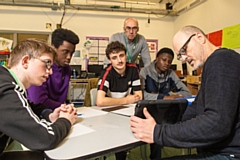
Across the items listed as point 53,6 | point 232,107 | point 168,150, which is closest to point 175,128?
point 232,107

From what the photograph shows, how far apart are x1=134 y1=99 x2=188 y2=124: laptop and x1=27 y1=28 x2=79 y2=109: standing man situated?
2.74 feet

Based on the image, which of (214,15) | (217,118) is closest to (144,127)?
(217,118)

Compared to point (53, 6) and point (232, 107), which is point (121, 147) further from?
point (53, 6)

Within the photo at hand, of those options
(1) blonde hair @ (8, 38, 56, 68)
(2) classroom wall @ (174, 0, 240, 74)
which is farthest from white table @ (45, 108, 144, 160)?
(2) classroom wall @ (174, 0, 240, 74)

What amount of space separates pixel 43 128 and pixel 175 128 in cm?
53

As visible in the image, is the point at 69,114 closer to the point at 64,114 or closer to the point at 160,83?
the point at 64,114

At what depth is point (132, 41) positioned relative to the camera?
2.79 metres

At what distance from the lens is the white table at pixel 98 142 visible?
29.9 inches

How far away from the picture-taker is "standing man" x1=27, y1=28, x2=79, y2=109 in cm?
155

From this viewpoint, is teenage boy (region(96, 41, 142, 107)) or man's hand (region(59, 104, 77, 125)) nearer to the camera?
man's hand (region(59, 104, 77, 125))

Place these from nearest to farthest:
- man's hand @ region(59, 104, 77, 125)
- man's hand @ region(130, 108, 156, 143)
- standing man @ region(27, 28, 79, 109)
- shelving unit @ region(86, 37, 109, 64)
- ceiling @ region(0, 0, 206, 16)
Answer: man's hand @ region(130, 108, 156, 143)
man's hand @ region(59, 104, 77, 125)
standing man @ region(27, 28, 79, 109)
ceiling @ region(0, 0, 206, 16)
shelving unit @ region(86, 37, 109, 64)

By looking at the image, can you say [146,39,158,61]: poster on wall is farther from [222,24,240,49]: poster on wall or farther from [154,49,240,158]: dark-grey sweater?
[154,49,240,158]: dark-grey sweater

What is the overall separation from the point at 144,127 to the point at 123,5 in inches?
215

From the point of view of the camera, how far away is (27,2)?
5.11 metres
